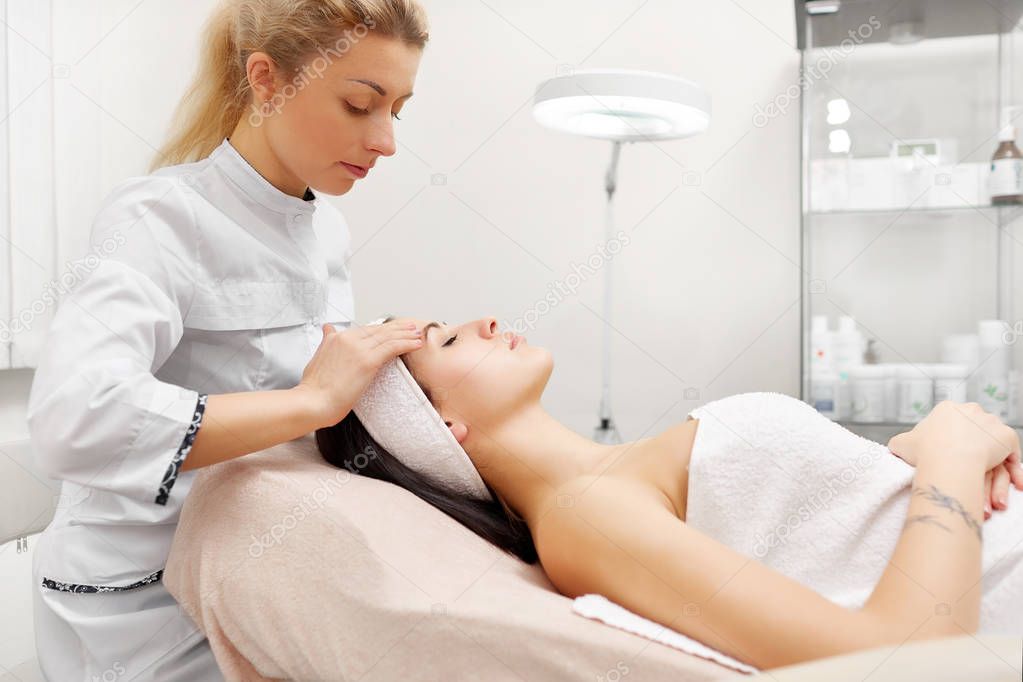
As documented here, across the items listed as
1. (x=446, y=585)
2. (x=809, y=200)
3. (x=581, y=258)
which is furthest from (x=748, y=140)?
(x=446, y=585)

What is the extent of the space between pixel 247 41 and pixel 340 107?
0.67 ft

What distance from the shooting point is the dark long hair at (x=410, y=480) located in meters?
1.19

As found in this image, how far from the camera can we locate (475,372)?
1230 millimetres

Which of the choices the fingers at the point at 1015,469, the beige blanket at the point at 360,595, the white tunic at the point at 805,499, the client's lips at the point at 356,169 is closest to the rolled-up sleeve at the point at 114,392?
the beige blanket at the point at 360,595

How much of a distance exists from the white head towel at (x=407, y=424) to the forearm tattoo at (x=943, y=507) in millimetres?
588

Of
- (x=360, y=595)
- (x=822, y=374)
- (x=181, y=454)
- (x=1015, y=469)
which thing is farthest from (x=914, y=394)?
(x=181, y=454)

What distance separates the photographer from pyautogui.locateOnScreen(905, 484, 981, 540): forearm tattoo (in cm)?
92

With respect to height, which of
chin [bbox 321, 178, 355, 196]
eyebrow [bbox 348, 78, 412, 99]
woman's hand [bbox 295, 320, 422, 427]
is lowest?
woman's hand [bbox 295, 320, 422, 427]

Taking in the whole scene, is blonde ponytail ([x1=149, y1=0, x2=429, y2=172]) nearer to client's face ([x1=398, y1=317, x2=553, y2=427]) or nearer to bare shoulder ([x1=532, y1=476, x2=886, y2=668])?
client's face ([x1=398, y1=317, x2=553, y2=427])

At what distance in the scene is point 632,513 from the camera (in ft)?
3.12

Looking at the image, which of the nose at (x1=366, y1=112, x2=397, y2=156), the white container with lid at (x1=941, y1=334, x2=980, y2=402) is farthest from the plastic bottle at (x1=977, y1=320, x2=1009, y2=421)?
the nose at (x1=366, y1=112, x2=397, y2=156)

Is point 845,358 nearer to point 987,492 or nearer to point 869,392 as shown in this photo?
point 869,392

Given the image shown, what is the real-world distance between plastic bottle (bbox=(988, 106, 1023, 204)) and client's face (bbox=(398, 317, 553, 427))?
145cm

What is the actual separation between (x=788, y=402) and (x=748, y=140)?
141 cm
